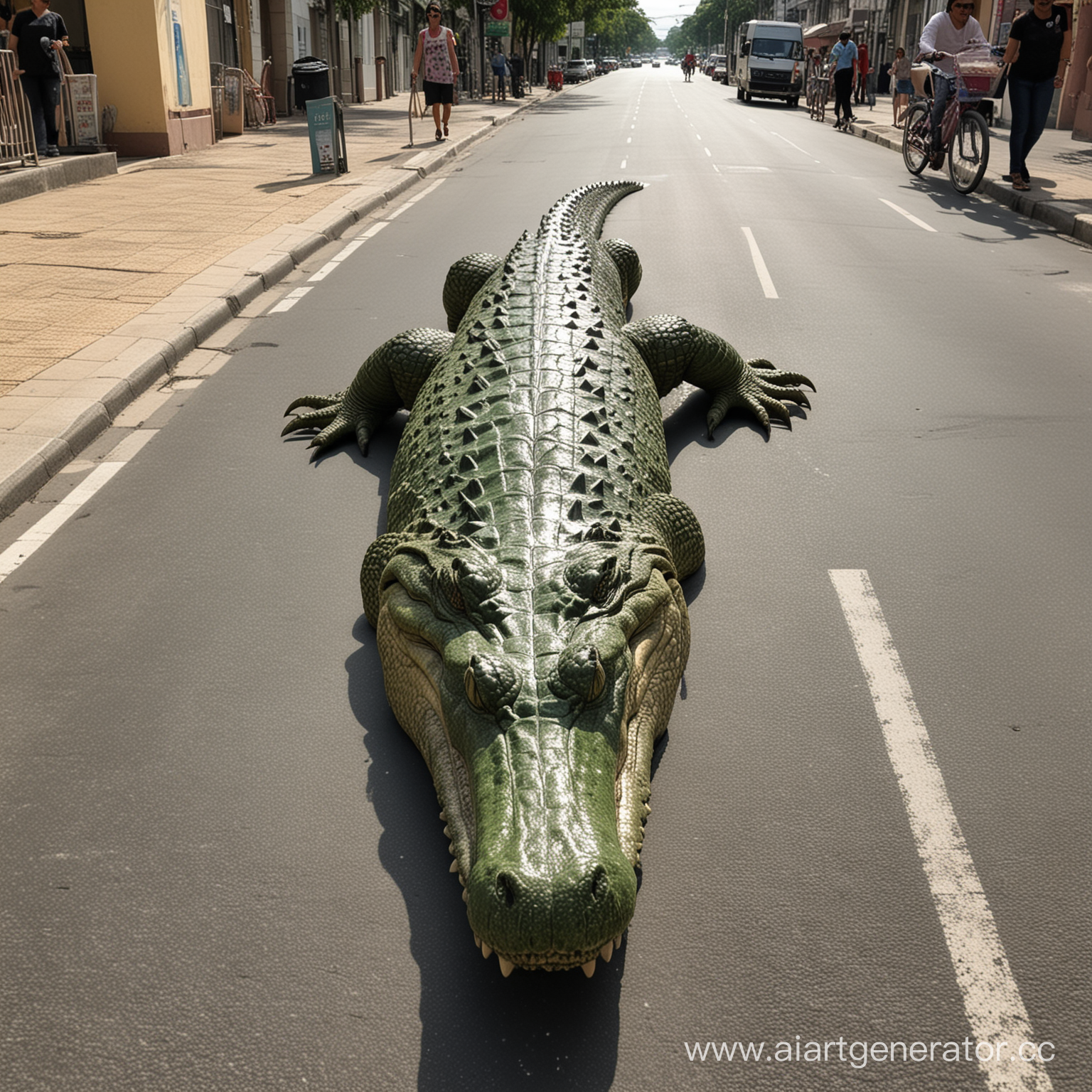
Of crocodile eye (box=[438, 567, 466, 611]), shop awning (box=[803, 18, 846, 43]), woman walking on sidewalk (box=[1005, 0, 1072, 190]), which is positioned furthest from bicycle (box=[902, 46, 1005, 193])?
shop awning (box=[803, 18, 846, 43])

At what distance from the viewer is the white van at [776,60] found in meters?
44.0

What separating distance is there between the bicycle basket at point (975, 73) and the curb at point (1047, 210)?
1.51 m

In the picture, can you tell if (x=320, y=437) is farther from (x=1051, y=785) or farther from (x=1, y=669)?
(x=1051, y=785)

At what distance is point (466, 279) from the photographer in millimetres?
7199

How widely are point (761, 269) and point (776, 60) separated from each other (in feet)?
127

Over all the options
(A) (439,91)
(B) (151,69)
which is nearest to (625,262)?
(B) (151,69)

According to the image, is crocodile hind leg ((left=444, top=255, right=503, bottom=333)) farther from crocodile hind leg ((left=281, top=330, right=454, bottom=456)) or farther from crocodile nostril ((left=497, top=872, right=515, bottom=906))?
crocodile nostril ((left=497, top=872, right=515, bottom=906))

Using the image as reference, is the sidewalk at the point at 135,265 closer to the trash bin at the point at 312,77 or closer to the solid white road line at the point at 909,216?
the solid white road line at the point at 909,216

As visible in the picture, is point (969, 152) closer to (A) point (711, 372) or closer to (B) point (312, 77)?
(A) point (711, 372)

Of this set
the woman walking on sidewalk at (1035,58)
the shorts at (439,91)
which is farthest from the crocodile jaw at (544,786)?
the shorts at (439,91)

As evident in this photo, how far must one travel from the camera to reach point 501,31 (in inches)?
1869

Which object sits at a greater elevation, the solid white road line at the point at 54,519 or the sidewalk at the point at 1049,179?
the sidewalk at the point at 1049,179

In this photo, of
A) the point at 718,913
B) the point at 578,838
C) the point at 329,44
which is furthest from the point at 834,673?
the point at 329,44

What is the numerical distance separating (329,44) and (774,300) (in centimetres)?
3026
